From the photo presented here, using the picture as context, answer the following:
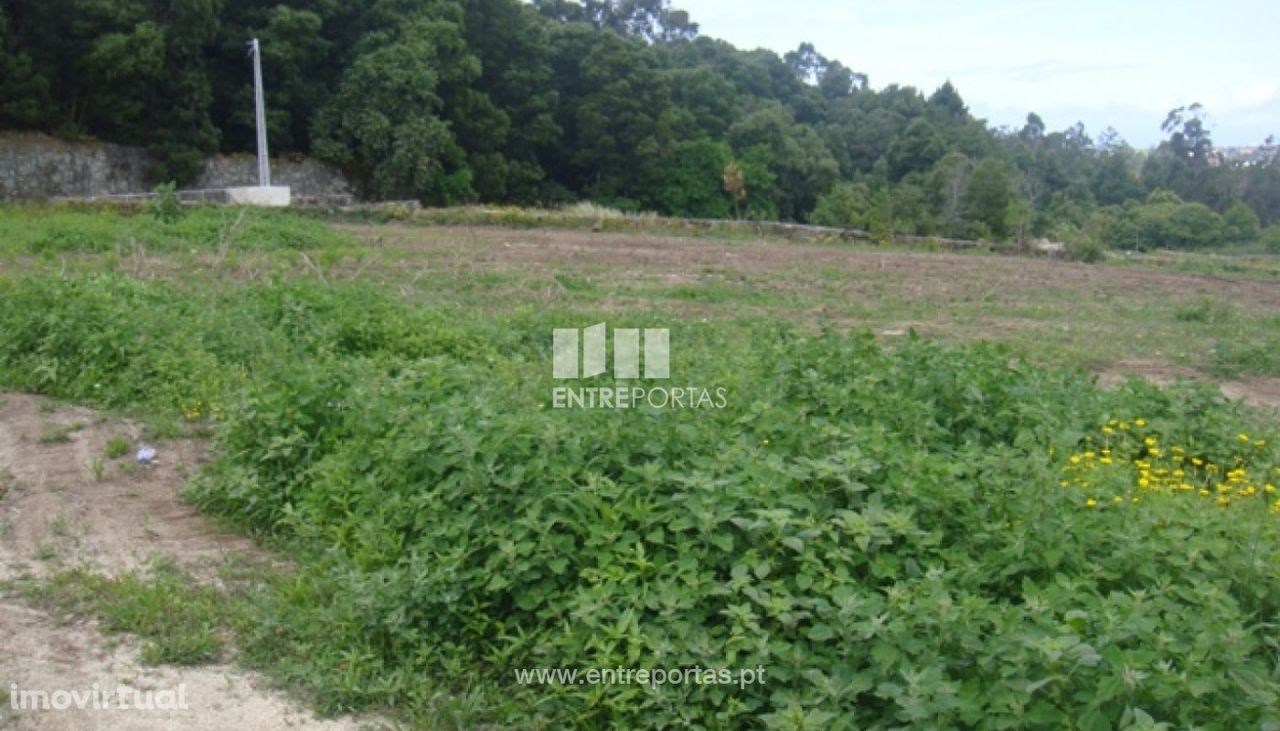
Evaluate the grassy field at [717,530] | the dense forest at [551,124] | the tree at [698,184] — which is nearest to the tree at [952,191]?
the dense forest at [551,124]

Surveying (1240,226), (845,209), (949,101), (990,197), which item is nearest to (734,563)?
(845,209)

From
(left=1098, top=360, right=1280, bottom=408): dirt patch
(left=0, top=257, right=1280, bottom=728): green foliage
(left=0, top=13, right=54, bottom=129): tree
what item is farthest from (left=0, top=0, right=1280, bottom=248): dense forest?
(left=0, top=257, right=1280, bottom=728): green foliage

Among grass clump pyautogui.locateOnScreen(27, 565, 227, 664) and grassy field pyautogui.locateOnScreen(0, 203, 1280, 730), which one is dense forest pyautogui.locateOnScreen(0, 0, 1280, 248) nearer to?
grassy field pyautogui.locateOnScreen(0, 203, 1280, 730)

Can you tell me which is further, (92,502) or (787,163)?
(787,163)

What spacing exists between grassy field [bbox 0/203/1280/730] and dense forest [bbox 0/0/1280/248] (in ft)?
67.9

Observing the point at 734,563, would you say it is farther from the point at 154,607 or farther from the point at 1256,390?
the point at 1256,390

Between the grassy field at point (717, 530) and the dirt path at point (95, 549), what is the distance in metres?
0.14

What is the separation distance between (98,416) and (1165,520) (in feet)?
18.8

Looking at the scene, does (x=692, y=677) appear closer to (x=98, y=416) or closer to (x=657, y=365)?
(x=657, y=365)

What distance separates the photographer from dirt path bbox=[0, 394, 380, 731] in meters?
3.38

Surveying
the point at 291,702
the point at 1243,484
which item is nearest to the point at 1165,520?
the point at 1243,484

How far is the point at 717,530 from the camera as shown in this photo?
3.58m

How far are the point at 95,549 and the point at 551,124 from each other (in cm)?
3310

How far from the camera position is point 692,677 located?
3188 millimetres
